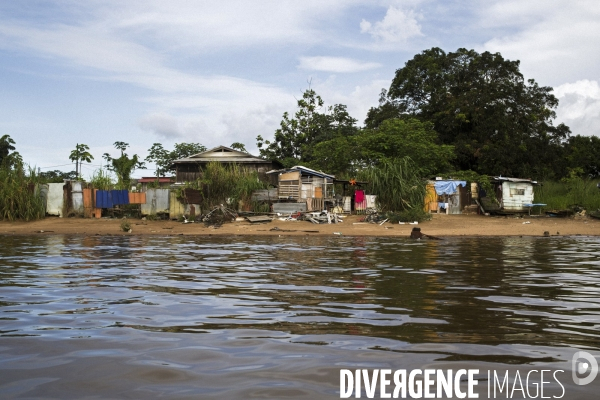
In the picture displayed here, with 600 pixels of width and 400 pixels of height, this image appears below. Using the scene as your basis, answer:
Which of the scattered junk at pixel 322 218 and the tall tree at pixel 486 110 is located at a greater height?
the tall tree at pixel 486 110

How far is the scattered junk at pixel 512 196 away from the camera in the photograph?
88.8ft

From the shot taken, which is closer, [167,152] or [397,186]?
[397,186]

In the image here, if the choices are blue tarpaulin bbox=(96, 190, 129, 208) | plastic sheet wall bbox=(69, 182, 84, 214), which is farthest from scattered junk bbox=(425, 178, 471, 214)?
plastic sheet wall bbox=(69, 182, 84, 214)

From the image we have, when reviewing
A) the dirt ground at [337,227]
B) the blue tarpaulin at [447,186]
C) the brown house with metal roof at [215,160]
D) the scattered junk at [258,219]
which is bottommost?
the dirt ground at [337,227]

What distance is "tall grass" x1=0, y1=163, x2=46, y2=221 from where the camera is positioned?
24000 mm

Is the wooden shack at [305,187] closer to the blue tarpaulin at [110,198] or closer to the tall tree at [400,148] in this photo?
the tall tree at [400,148]

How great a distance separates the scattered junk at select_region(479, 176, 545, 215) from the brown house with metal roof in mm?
13991

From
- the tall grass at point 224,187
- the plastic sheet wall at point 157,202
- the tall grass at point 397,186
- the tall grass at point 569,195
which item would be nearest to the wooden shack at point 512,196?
the tall grass at point 569,195

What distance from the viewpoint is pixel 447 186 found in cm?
2697

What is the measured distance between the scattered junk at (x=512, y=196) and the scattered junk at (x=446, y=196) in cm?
97

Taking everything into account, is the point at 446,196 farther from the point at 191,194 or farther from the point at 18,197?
the point at 18,197

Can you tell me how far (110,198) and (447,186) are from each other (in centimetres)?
1686

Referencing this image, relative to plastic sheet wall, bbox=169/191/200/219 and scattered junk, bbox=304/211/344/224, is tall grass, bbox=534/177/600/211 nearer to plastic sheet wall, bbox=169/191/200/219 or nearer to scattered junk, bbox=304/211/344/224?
scattered junk, bbox=304/211/344/224

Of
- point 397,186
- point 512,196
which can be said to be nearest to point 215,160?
point 397,186
